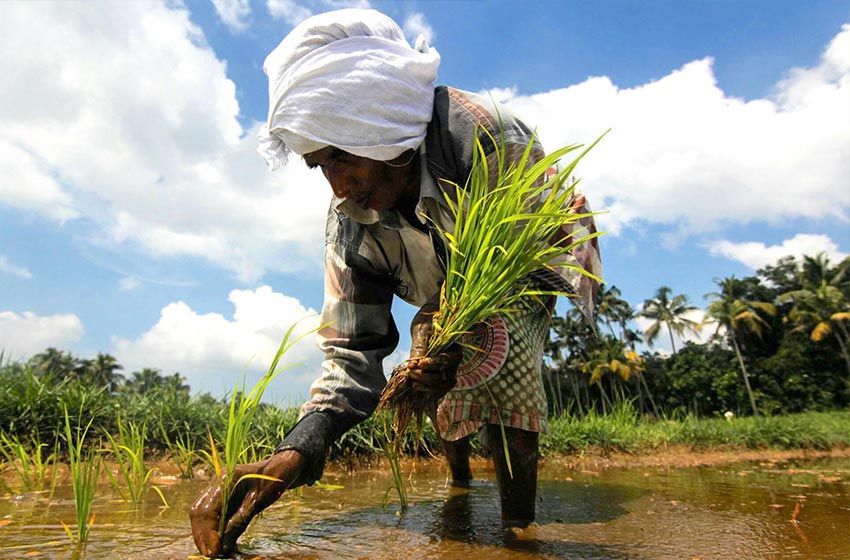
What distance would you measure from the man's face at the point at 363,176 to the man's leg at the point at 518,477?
91 cm

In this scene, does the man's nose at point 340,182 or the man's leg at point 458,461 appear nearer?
the man's nose at point 340,182

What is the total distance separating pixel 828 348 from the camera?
37688 millimetres

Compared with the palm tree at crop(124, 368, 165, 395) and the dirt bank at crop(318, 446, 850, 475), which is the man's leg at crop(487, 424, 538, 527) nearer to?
the dirt bank at crop(318, 446, 850, 475)

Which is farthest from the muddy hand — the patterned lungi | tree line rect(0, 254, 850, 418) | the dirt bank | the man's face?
tree line rect(0, 254, 850, 418)

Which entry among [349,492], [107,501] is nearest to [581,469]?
[349,492]

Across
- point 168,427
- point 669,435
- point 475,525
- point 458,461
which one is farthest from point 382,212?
point 669,435

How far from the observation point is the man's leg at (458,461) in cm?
288

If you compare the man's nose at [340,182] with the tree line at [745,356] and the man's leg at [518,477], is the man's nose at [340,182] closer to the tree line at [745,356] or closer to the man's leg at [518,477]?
the man's leg at [518,477]

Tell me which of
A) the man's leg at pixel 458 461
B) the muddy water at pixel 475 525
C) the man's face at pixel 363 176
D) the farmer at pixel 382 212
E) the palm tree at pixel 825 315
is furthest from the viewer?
the palm tree at pixel 825 315

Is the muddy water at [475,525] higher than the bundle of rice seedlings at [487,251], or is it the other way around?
the bundle of rice seedlings at [487,251]

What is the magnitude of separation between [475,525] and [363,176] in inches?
48.9

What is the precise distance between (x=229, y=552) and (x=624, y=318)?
166 ft

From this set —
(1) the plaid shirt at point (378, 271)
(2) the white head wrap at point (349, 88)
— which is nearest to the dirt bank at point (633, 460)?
(1) the plaid shirt at point (378, 271)

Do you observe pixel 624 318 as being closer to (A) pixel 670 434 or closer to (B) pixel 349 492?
(A) pixel 670 434
